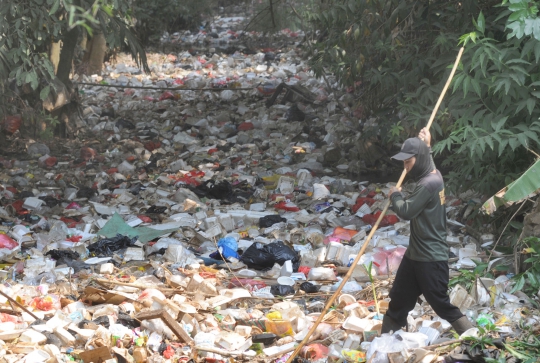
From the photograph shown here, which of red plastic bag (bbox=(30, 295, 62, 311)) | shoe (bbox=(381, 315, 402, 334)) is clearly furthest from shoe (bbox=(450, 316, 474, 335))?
red plastic bag (bbox=(30, 295, 62, 311))

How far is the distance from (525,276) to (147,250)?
3.35 meters

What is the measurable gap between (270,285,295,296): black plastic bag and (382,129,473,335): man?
1540 millimetres

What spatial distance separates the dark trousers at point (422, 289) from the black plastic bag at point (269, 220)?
3.11 metres

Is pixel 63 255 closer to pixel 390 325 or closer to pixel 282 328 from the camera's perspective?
pixel 282 328

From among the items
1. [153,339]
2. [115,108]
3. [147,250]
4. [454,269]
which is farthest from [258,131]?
[153,339]

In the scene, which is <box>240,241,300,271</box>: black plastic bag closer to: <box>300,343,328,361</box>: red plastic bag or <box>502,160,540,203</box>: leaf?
<box>300,343,328,361</box>: red plastic bag

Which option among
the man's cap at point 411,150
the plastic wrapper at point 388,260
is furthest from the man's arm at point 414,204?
the plastic wrapper at point 388,260

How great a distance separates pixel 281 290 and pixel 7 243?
2.70 m

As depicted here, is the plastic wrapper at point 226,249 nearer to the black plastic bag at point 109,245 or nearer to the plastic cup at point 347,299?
the black plastic bag at point 109,245

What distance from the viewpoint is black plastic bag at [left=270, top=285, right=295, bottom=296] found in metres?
5.50

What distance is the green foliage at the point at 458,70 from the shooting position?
5273 millimetres

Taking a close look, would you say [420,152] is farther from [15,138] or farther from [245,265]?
[15,138]

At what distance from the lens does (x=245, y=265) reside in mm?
6203

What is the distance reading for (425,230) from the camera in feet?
13.2
